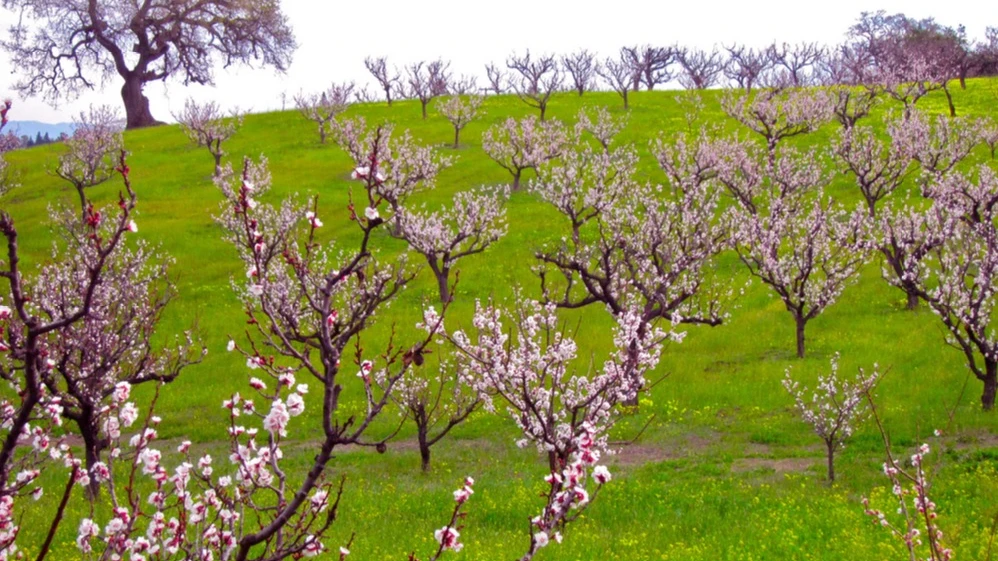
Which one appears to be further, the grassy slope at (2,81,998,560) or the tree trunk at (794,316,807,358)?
the tree trunk at (794,316,807,358)

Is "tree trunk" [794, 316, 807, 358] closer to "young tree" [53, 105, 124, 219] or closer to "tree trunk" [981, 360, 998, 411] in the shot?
"tree trunk" [981, 360, 998, 411]

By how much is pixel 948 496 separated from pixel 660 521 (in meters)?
4.60

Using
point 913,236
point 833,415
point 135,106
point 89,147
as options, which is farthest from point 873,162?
point 135,106

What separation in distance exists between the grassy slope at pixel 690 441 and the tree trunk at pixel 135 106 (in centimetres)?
2718

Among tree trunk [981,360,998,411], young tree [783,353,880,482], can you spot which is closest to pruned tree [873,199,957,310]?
tree trunk [981,360,998,411]

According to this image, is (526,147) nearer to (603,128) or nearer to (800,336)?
(603,128)

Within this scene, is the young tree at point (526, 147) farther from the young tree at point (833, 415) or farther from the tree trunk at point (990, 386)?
the tree trunk at point (990, 386)

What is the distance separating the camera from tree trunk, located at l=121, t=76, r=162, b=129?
217 feet

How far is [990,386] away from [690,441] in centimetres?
639

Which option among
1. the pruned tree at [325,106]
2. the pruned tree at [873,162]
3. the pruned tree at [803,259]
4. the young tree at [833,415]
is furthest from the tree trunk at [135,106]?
the young tree at [833,415]

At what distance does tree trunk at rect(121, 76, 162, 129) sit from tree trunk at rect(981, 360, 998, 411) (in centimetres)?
6297

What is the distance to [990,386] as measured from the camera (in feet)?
59.2

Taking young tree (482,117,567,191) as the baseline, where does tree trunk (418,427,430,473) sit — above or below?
below

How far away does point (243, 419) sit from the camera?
2150 cm
